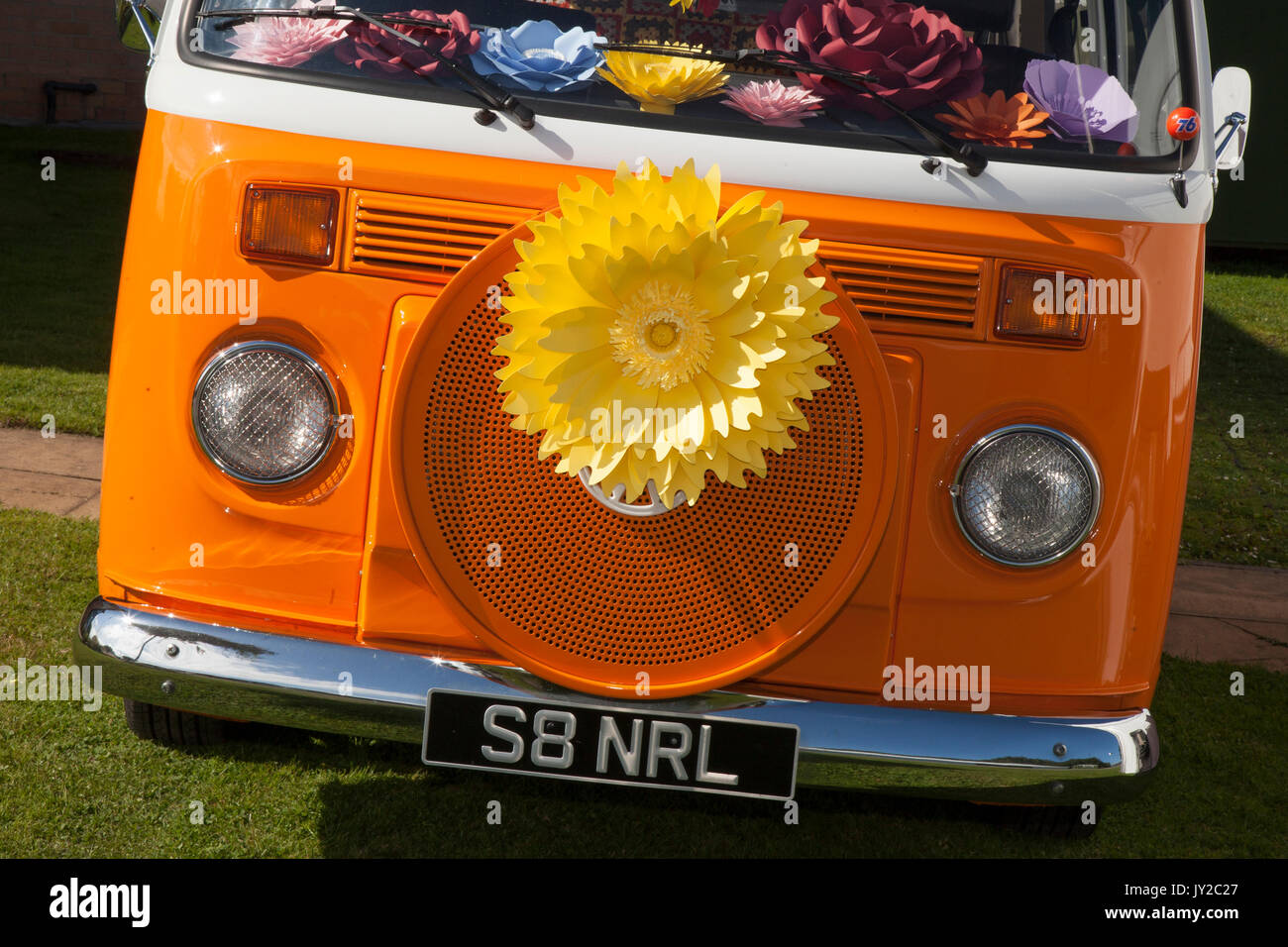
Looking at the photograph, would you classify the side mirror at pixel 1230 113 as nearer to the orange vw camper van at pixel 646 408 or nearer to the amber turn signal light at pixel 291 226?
the orange vw camper van at pixel 646 408

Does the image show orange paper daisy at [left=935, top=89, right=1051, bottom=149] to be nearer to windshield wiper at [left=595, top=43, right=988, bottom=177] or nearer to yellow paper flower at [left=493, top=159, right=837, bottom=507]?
windshield wiper at [left=595, top=43, right=988, bottom=177]

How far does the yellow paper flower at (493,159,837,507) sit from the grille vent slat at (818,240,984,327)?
23cm

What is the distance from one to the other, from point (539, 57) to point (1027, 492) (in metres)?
1.28

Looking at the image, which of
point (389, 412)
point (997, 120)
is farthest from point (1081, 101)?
point (389, 412)

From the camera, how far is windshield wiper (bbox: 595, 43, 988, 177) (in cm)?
233

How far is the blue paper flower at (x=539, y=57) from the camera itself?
239 centimetres

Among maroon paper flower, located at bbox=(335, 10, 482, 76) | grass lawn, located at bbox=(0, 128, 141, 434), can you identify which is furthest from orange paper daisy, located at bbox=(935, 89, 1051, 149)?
grass lawn, located at bbox=(0, 128, 141, 434)

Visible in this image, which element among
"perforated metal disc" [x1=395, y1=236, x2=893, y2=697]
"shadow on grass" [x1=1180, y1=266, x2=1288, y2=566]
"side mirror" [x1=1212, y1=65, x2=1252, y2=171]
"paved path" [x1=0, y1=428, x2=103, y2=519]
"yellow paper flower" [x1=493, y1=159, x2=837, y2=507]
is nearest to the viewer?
"yellow paper flower" [x1=493, y1=159, x2=837, y2=507]

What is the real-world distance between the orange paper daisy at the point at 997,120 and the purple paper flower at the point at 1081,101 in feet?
0.14

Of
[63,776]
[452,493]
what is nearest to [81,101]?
[63,776]

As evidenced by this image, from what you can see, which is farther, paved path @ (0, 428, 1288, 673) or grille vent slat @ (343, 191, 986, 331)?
paved path @ (0, 428, 1288, 673)

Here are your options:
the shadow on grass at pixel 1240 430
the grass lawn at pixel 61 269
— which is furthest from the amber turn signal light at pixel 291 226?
the shadow on grass at pixel 1240 430

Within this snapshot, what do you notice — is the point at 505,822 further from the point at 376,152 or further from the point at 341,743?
the point at 376,152

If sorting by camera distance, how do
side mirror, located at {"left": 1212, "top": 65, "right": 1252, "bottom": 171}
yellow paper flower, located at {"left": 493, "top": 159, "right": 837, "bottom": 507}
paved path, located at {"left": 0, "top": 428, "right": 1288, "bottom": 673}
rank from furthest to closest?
1. paved path, located at {"left": 0, "top": 428, "right": 1288, "bottom": 673}
2. side mirror, located at {"left": 1212, "top": 65, "right": 1252, "bottom": 171}
3. yellow paper flower, located at {"left": 493, "top": 159, "right": 837, "bottom": 507}
